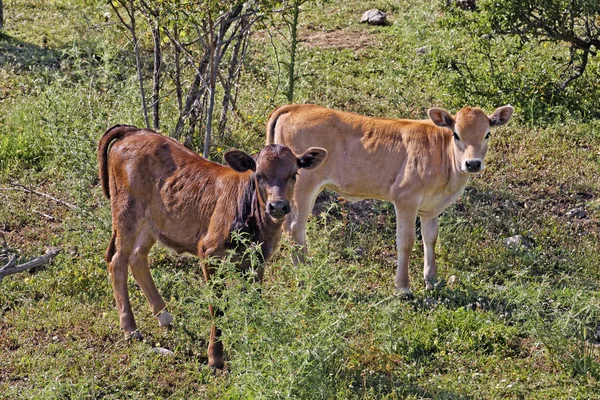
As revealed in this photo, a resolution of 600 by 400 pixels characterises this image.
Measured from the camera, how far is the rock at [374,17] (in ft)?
55.3

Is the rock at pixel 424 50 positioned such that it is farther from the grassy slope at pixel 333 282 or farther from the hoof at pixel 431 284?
the hoof at pixel 431 284

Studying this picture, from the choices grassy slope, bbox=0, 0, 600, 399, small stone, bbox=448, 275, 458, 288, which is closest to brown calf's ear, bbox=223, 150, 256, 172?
grassy slope, bbox=0, 0, 600, 399

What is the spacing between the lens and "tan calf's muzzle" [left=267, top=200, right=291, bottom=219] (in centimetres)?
745

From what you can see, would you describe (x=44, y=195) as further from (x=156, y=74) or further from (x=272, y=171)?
(x=272, y=171)

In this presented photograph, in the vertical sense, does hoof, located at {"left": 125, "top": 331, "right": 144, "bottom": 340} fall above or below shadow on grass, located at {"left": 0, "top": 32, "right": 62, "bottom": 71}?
below

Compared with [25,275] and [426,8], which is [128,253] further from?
[426,8]

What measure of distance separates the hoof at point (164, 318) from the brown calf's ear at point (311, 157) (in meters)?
1.84

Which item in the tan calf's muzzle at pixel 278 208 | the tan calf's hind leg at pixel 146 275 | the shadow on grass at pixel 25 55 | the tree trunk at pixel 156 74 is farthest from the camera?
the shadow on grass at pixel 25 55

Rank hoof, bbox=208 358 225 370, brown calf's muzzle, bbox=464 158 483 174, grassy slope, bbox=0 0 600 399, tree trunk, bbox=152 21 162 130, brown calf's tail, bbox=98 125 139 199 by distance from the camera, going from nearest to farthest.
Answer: grassy slope, bbox=0 0 600 399
hoof, bbox=208 358 225 370
brown calf's tail, bbox=98 125 139 199
brown calf's muzzle, bbox=464 158 483 174
tree trunk, bbox=152 21 162 130

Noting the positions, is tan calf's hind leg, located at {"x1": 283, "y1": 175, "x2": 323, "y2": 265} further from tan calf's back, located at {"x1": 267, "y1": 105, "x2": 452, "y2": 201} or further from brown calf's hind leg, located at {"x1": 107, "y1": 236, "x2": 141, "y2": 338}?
brown calf's hind leg, located at {"x1": 107, "y1": 236, "x2": 141, "y2": 338}

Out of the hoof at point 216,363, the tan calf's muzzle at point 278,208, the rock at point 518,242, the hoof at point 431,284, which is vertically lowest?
the hoof at point 216,363

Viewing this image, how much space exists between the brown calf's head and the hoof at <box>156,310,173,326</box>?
1497 millimetres

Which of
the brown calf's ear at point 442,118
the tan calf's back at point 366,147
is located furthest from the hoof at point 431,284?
the brown calf's ear at point 442,118

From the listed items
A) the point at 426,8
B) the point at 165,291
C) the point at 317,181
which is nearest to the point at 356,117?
the point at 317,181
